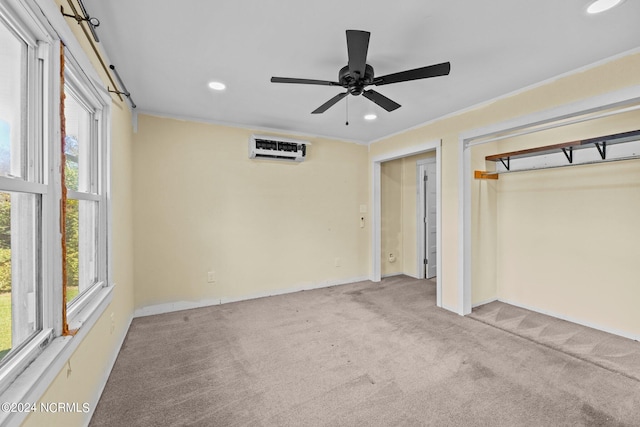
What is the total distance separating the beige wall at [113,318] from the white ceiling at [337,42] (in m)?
0.37

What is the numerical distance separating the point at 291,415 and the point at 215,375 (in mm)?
746

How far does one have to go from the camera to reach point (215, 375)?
2.16m

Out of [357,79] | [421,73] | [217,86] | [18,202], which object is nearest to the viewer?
[18,202]

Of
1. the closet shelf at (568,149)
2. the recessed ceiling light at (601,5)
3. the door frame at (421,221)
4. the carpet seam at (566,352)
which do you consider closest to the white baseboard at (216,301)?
the door frame at (421,221)

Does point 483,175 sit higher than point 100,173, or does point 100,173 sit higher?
point 483,175

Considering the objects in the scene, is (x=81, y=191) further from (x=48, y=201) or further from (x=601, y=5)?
(x=601, y=5)

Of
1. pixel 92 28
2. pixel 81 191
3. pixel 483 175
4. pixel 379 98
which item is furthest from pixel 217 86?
pixel 483 175

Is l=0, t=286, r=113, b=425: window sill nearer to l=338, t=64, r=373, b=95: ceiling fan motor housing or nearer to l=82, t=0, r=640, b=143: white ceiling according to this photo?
l=82, t=0, r=640, b=143: white ceiling

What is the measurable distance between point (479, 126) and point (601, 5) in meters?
1.51

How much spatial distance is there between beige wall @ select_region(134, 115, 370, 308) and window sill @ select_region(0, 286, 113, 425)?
1.90 meters

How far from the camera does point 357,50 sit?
5.36 feet

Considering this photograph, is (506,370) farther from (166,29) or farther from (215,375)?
(166,29)

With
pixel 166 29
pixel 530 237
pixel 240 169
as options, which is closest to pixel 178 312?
pixel 240 169

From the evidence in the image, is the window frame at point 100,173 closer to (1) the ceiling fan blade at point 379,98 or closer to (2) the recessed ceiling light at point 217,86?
(2) the recessed ceiling light at point 217,86
